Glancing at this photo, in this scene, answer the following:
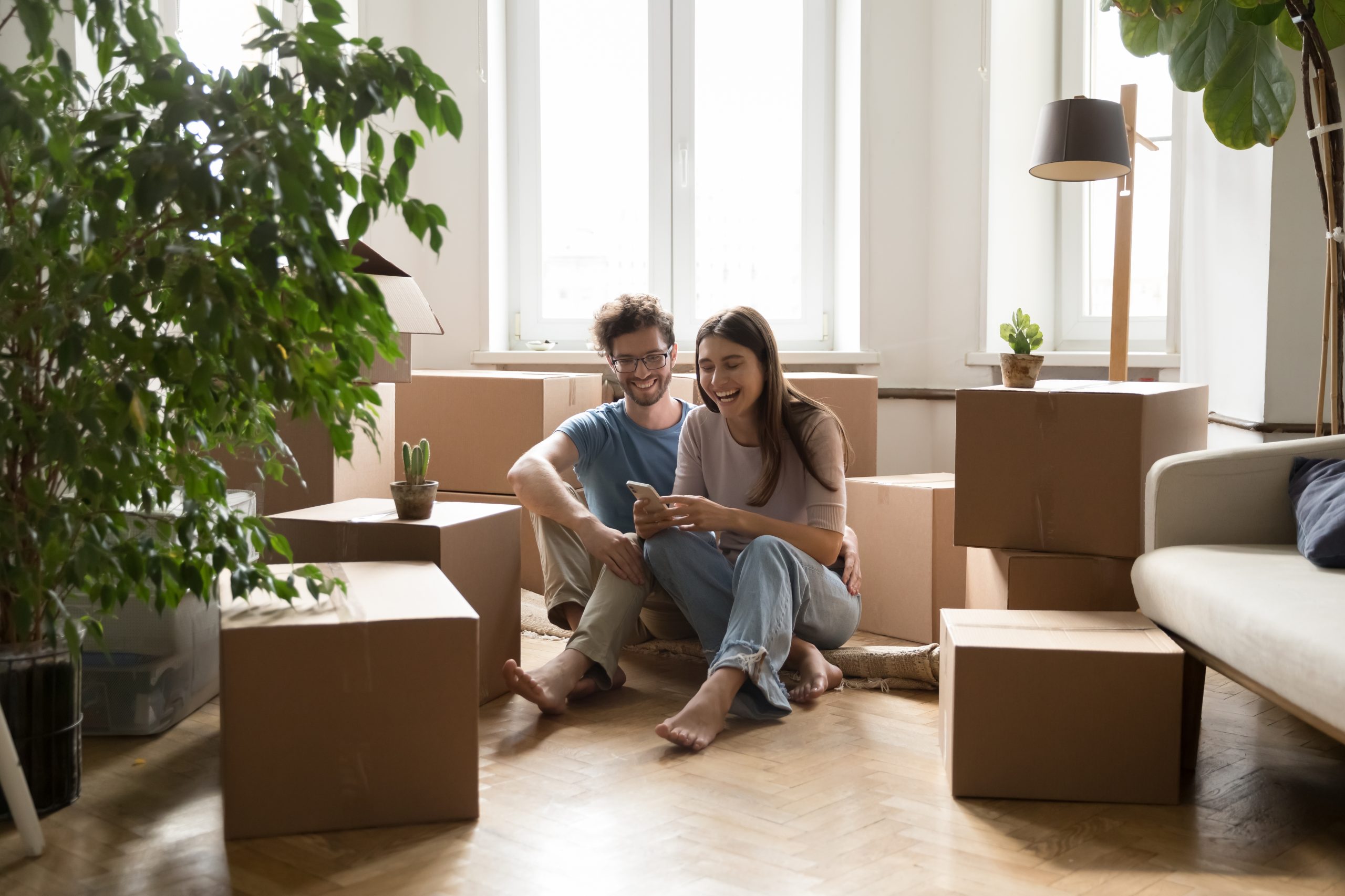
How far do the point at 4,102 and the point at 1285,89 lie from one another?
2.48 meters

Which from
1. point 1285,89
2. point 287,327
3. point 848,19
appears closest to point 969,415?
point 1285,89

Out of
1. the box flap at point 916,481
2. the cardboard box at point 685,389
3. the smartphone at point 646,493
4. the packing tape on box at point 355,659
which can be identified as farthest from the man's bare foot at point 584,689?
the cardboard box at point 685,389

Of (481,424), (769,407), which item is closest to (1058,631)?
(769,407)

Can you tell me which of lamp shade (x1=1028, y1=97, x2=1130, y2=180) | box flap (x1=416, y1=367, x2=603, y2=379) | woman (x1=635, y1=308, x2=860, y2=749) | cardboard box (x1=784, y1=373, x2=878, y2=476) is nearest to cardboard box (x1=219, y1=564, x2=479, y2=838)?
woman (x1=635, y1=308, x2=860, y2=749)

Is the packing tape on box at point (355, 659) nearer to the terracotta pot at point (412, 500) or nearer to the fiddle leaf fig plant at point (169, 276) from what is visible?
the fiddle leaf fig plant at point (169, 276)

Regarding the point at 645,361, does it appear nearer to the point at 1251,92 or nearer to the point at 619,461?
the point at 619,461

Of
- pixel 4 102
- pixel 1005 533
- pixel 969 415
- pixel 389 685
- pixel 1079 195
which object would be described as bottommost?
pixel 389 685

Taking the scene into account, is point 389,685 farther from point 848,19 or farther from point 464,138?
point 848,19

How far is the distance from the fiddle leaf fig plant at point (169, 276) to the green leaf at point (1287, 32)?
2014 millimetres

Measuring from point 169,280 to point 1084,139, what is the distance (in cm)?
215

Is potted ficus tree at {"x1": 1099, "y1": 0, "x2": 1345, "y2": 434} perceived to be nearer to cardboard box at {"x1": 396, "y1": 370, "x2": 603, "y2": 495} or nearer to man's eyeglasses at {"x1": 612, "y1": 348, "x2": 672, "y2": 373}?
man's eyeglasses at {"x1": 612, "y1": 348, "x2": 672, "y2": 373}

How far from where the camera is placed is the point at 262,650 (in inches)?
63.1

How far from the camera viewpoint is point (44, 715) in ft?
5.56

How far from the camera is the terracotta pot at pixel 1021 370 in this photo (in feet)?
7.45
